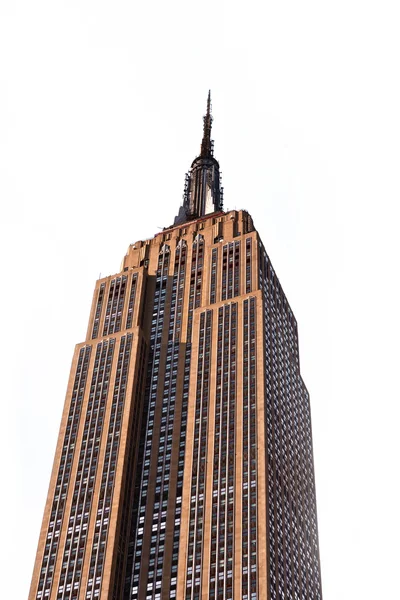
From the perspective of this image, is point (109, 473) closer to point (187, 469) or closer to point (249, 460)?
point (187, 469)

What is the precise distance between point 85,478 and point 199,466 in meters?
23.4

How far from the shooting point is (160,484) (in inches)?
6688

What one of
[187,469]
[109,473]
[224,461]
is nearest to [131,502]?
[109,473]

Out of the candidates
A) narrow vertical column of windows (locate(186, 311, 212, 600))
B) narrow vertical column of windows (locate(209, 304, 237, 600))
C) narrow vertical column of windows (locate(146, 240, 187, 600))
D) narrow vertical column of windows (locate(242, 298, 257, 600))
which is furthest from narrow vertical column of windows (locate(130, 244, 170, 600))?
narrow vertical column of windows (locate(242, 298, 257, 600))

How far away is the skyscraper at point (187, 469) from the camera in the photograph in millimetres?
153125

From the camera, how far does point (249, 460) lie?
162 m

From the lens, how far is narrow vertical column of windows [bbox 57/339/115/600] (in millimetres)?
158375

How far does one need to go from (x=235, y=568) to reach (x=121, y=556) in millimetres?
24008

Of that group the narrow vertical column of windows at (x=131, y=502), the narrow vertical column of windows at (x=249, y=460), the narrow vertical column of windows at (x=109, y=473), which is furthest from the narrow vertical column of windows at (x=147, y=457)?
the narrow vertical column of windows at (x=249, y=460)

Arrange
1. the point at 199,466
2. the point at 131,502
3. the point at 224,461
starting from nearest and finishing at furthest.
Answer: the point at 224,461 < the point at 199,466 < the point at 131,502

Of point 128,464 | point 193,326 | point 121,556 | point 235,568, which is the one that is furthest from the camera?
point 193,326

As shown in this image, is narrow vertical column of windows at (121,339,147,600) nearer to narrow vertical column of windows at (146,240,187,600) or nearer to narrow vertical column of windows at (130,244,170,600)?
narrow vertical column of windows at (130,244,170,600)

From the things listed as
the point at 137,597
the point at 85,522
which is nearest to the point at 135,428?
the point at 85,522

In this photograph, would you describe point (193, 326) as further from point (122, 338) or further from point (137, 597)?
point (137, 597)
